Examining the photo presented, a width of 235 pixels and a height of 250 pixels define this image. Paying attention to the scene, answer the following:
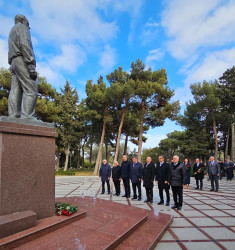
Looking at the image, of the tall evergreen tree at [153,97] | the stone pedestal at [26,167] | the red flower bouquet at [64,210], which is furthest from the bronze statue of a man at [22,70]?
the tall evergreen tree at [153,97]

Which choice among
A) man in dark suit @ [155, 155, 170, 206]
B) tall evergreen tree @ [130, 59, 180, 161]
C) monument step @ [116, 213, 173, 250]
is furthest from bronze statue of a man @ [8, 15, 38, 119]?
tall evergreen tree @ [130, 59, 180, 161]

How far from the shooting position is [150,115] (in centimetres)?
1978

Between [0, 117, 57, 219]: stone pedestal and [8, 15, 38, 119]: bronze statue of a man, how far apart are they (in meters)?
0.45

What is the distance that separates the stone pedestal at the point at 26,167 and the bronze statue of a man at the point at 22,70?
0.45m

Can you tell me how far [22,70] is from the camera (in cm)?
369

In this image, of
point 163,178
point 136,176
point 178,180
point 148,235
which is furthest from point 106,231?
point 136,176

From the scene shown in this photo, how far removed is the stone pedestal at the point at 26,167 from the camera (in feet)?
9.66

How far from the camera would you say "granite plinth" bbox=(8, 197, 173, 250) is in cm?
262

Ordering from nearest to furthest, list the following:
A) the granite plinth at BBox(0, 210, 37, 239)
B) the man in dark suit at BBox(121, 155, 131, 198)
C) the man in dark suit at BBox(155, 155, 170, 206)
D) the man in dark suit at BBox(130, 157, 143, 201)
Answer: the granite plinth at BBox(0, 210, 37, 239) < the man in dark suit at BBox(155, 155, 170, 206) < the man in dark suit at BBox(130, 157, 143, 201) < the man in dark suit at BBox(121, 155, 131, 198)

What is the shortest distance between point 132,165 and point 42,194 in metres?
4.18

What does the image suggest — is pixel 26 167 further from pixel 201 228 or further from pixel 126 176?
pixel 126 176

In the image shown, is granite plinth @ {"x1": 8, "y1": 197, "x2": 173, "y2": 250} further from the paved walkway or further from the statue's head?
the statue's head

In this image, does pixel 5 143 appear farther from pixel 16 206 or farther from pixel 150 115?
pixel 150 115

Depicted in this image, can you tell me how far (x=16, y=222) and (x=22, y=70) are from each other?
9.00ft
